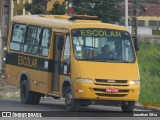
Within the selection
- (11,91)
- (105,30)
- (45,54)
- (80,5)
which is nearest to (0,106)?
(45,54)

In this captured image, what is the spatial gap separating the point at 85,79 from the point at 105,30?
2.16 metres

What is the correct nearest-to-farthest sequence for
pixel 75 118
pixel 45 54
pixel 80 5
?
pixel 75 118 → pixel 45 54 → pixel 80 5

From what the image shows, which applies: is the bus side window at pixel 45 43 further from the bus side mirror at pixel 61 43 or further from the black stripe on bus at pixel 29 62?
the bus side mirror at pixel 61 43

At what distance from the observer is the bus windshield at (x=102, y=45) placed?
83.3 feet

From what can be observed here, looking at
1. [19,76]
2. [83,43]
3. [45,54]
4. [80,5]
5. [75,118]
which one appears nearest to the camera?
[75,118]

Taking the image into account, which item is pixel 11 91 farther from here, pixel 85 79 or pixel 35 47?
pixel 85 79

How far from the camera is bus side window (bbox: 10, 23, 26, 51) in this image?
29.6 metres

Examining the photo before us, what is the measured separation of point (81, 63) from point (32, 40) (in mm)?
4113

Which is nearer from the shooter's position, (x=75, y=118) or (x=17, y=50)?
(x=75, y=118)

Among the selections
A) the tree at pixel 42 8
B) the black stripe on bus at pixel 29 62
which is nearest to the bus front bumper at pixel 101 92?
the black stripe on bus at pixel 29 62

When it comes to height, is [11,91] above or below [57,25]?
below

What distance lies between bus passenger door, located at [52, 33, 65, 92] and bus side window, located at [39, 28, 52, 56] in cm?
41

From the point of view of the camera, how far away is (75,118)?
76.5 ft

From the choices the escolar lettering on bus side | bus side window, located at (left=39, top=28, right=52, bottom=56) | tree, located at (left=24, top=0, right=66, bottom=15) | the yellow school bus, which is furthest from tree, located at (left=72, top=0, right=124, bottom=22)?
the escolar lettering on bus side
